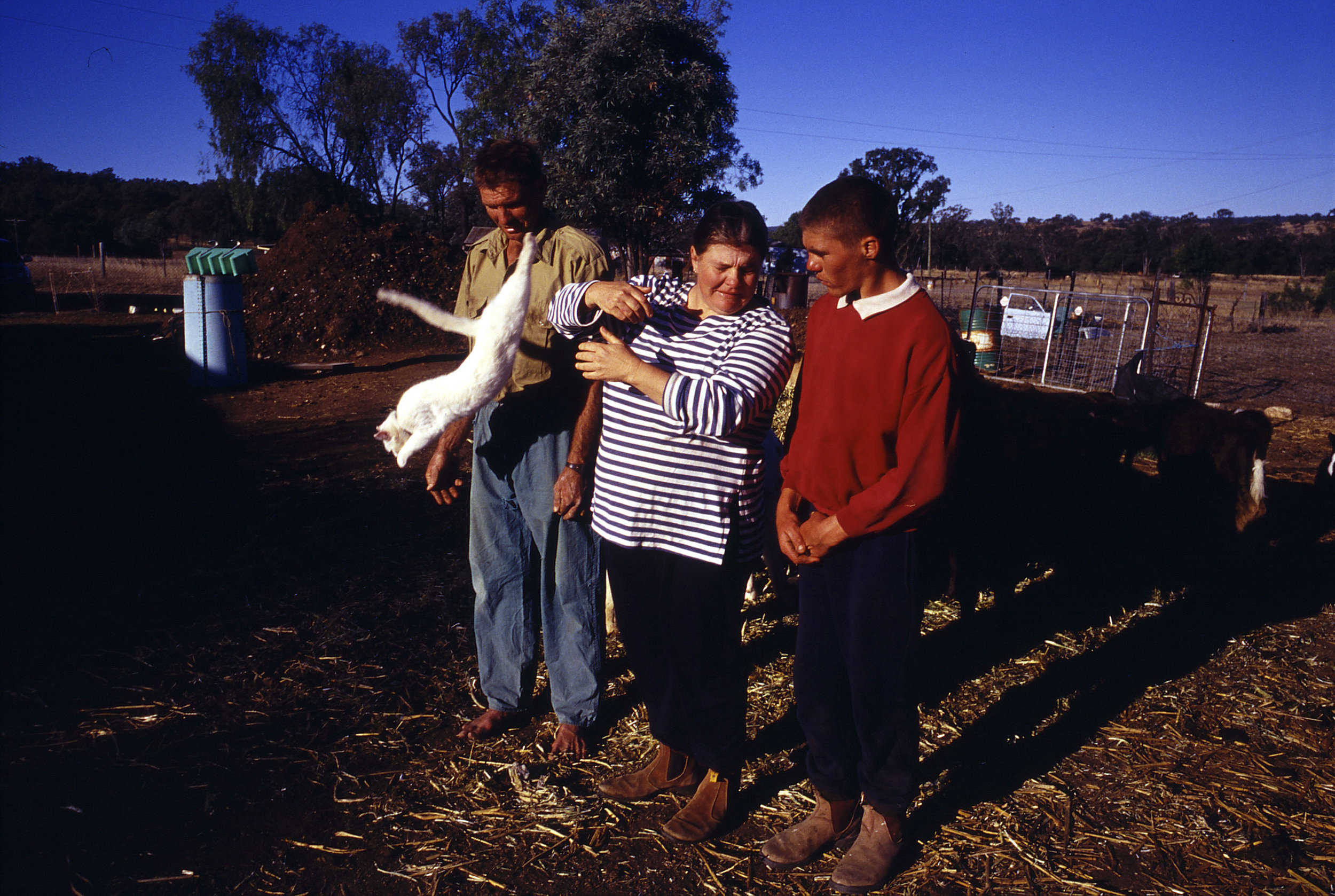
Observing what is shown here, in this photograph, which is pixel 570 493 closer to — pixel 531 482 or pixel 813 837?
pixel 531 482

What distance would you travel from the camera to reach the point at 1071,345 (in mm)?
14188

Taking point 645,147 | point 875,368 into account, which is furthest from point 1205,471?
point 645,147

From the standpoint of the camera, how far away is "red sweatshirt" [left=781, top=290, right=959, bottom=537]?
1.85 m

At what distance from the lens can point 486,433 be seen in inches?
104

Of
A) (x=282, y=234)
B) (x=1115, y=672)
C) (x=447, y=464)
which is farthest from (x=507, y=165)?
(x=282, y=234)

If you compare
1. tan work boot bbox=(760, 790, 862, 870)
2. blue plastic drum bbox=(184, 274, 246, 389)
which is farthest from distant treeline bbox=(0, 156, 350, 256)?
tan work boot bbox=(760, 790, 862, 870)

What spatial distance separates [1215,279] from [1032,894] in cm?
4475

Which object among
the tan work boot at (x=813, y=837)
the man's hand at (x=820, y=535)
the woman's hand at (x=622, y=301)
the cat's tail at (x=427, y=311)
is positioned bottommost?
the tan work boot at (x=813, y=837)

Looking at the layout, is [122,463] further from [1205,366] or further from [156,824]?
[1205,366]

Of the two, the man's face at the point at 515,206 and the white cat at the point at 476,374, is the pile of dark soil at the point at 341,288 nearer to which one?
the man's face at the point at 515,206

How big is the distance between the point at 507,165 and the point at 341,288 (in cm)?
1342

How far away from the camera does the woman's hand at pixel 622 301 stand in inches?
80.1

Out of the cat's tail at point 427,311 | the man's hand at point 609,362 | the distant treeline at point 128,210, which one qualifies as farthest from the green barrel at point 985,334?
the distant treeline at point 128,210

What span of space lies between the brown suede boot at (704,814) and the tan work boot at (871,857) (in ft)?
1.27
